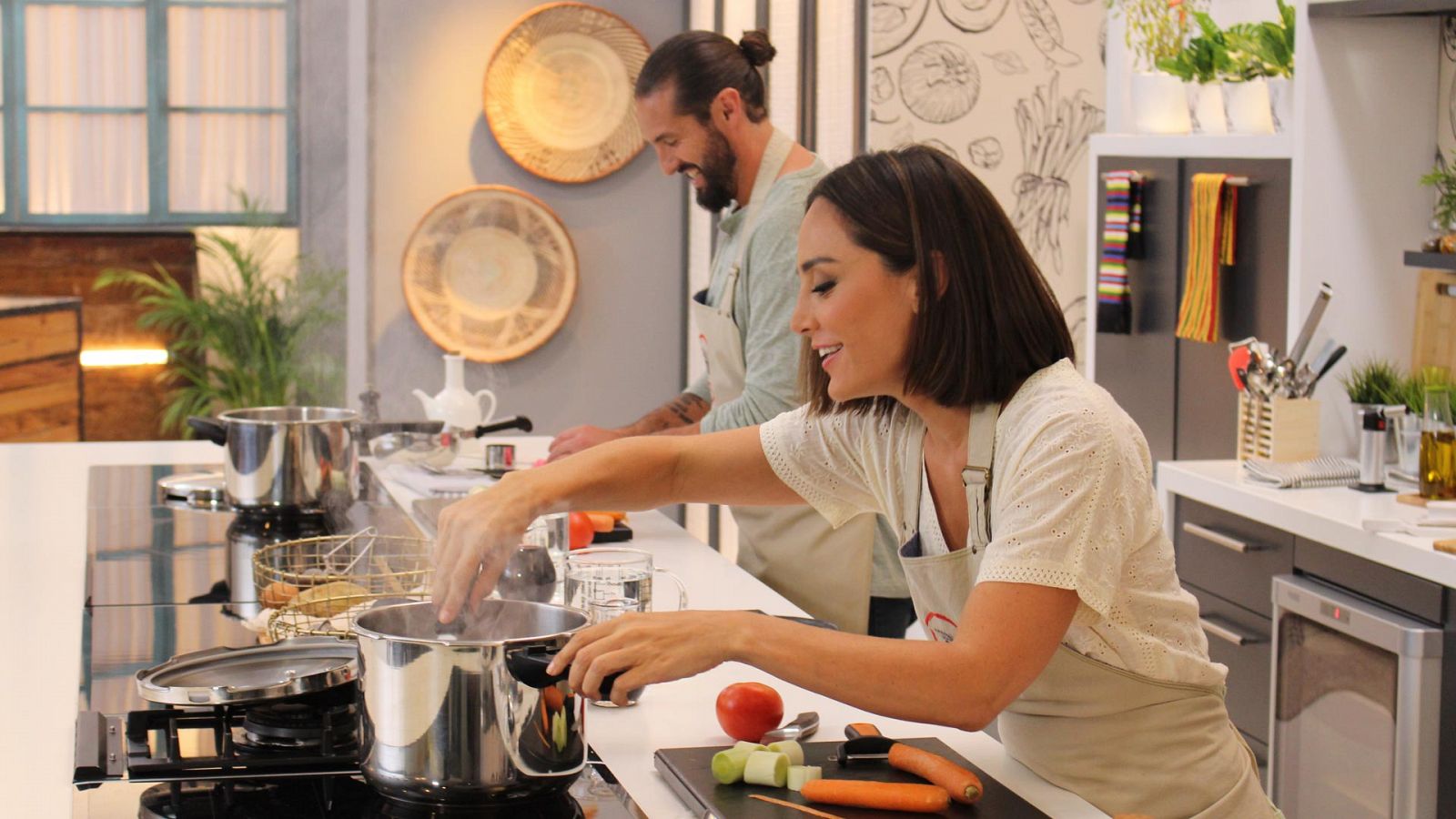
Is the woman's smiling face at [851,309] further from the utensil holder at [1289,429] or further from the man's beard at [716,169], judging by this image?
the utensil holder at [1289,429]

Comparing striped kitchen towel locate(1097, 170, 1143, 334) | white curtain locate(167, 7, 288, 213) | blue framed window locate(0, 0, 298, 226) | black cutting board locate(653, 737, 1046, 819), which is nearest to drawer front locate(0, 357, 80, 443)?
blue framed window locate(0, 0, 298, 226)

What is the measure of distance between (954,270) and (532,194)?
4277mm

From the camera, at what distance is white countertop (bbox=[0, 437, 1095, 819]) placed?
151 cm

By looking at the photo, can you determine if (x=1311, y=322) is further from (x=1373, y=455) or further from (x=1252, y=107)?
(x=1252, y=107)

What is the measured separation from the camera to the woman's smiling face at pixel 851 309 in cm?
158

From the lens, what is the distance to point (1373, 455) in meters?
3.24

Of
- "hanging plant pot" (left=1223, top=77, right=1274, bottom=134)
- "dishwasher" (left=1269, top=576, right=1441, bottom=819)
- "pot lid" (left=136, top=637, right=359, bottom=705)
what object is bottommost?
"dishwasher" (left=1269, top=576, right=1441, bottom=819)

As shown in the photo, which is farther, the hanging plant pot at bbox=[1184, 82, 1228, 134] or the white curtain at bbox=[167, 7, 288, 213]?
the white curtain at bbox=[167, 7, 288, 213]

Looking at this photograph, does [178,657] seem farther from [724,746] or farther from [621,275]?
[621,275]

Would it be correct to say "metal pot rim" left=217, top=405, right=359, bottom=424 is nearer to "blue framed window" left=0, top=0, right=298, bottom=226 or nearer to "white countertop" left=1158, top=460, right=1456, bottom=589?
"white countertop" left=1158, top=460, right=1456, bottom=589

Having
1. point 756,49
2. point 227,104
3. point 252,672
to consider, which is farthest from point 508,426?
point 227,104

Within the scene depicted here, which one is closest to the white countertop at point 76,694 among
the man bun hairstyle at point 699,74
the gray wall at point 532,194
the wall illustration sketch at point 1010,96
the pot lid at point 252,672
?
the pot lid at point 252,672

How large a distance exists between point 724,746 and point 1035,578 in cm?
37

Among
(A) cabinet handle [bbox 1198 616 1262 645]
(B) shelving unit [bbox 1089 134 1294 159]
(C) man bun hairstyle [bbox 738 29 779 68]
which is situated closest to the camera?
(C) man bun hairstyle [bbox 738 29 779 68]
